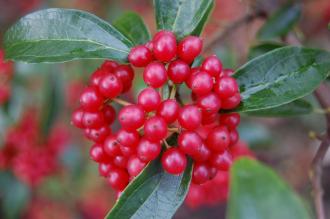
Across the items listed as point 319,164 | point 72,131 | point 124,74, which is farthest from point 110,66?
point 72,131

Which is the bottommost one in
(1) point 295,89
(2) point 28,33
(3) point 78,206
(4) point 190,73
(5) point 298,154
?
(5) point 298,154

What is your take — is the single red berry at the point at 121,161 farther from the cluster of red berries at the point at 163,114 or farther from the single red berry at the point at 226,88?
the single red berry at the point at 226,88

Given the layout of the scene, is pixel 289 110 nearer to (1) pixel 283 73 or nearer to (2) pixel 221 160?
(1) pixel 283 73

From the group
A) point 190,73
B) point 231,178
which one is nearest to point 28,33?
point 190,73

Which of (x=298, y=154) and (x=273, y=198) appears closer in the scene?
(x=273, y=198)

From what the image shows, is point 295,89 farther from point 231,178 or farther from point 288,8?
point 288,8

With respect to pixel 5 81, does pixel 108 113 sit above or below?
below
